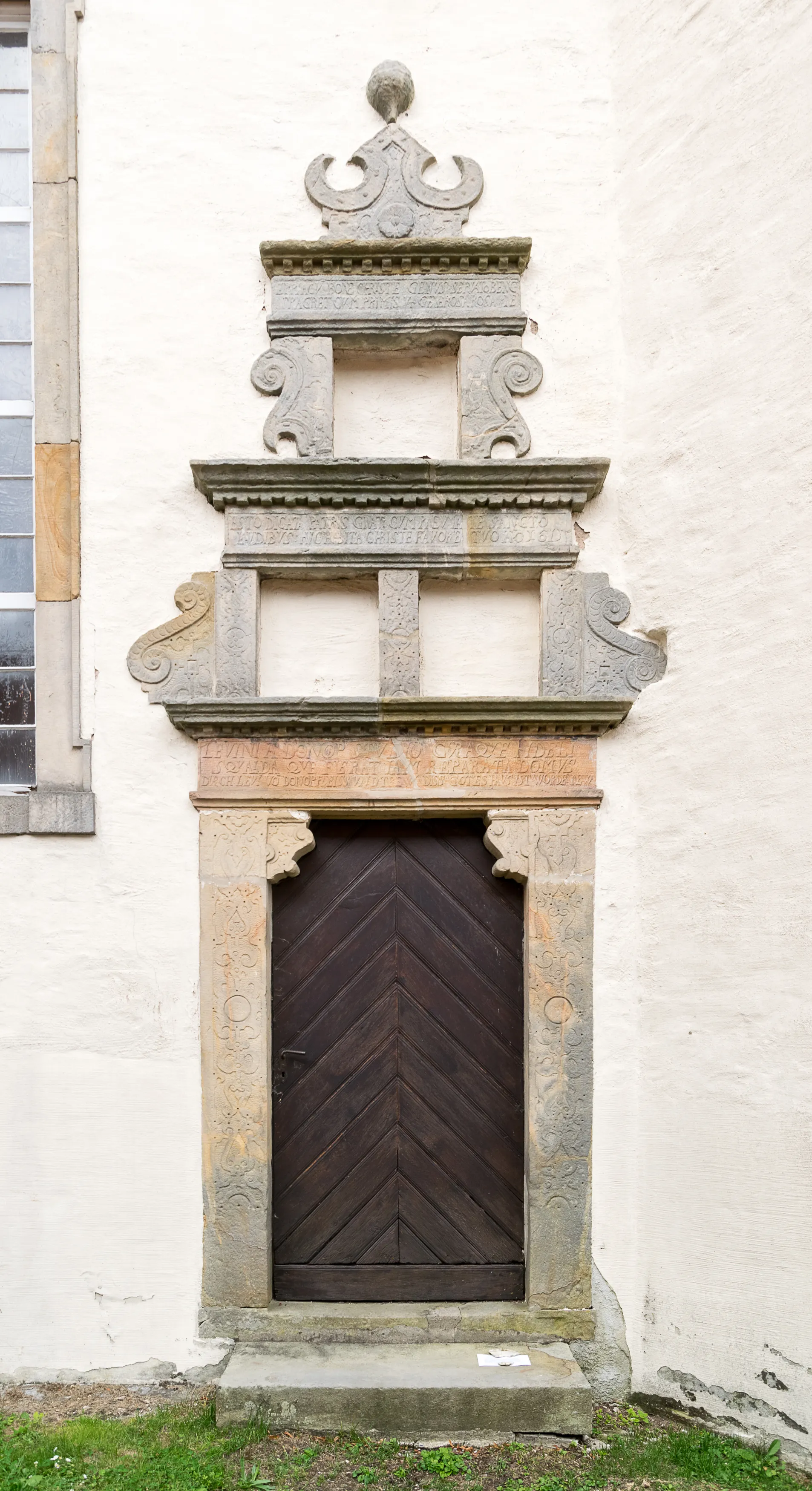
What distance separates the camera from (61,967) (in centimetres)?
355

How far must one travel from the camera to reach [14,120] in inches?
152

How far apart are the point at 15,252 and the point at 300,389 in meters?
1.30

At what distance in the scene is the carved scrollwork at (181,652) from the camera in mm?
3607

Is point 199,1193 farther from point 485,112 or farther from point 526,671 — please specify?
point 485,112

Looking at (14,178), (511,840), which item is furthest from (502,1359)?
(14,178)

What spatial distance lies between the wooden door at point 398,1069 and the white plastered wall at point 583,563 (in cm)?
35

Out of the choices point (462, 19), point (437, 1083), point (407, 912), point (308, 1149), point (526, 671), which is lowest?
point (308, 1149)

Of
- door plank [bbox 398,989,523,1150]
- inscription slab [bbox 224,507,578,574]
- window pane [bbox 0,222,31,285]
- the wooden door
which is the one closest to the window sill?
the wooden door

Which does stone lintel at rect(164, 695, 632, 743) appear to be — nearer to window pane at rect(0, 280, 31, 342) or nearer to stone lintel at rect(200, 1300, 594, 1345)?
window pane at rect(0, 280, 31, 342)

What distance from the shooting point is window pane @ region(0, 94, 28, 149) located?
3850 mm

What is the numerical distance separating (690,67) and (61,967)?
13.0ft

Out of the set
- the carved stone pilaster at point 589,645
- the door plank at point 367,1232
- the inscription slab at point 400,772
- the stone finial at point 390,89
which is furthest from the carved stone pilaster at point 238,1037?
the stone finial at point 390,89

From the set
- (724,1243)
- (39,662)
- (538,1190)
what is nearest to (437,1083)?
(538,1190)

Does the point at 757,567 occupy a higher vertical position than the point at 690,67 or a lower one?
lower
